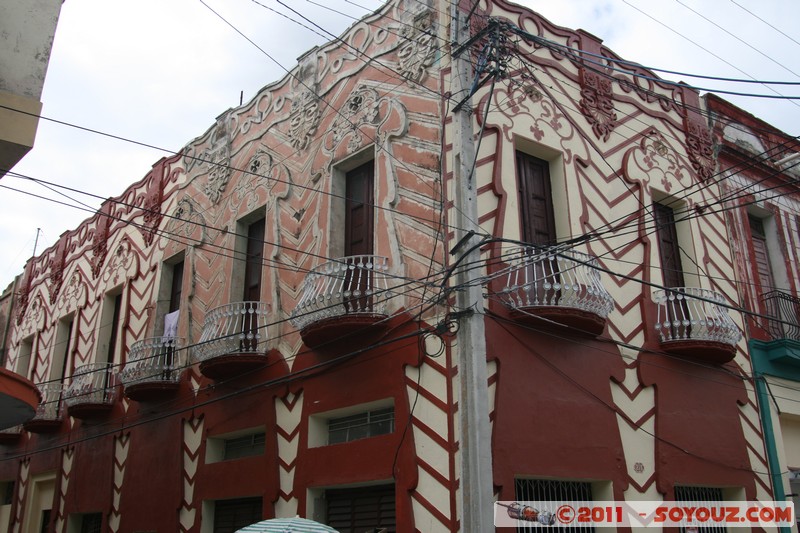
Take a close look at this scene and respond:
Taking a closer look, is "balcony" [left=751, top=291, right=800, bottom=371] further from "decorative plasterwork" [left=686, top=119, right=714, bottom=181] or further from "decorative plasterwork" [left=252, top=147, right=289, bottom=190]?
"decorative plasterwork" [left=252, top=147, right=289, bottom=190]

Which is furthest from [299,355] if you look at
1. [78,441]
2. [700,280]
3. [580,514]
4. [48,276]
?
[48,276]

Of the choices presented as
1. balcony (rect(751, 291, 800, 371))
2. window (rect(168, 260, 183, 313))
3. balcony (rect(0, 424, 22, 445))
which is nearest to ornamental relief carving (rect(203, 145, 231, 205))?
window (rect(168, 260, 183, 313))

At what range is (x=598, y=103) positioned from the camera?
13.4 metres

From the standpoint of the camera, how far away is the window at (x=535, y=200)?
38.8 feet

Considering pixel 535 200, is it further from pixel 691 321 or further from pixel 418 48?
pixel 691 321

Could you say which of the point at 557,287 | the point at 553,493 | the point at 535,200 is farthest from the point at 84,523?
the point at 557,287

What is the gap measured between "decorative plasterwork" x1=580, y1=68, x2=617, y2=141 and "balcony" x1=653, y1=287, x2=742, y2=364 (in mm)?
3100

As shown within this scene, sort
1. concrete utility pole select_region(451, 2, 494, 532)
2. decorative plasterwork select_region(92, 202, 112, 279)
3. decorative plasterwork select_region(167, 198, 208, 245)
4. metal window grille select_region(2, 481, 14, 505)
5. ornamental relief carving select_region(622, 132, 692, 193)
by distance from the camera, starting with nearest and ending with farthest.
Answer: concrete utility pole select_region(451, 2, 494, 532)
ornamental relief carving select_region(622, 132, 692, 193)
decorative plasterwork select_region(167, 198, 208, 245)
decorative plasterwork select_region(92, 202, 112, 279)
metal window grille select_region(2, 481, 14, 505)

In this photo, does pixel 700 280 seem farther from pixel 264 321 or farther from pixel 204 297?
pixel 204 297

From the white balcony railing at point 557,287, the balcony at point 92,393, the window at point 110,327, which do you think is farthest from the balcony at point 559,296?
the window at point 110,327

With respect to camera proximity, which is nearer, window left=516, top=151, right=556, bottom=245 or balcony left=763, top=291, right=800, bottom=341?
window left=516, top=151, right=556, bottom=245

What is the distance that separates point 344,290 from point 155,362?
6354 millimetres

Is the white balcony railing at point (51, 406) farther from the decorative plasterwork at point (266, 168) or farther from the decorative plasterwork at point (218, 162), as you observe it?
the decorative plasterwork at point (266, 168)

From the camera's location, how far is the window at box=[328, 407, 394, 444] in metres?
11.0
